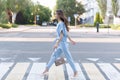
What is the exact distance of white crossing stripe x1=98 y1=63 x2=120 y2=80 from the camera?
35.0ft

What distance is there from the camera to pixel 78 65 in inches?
527

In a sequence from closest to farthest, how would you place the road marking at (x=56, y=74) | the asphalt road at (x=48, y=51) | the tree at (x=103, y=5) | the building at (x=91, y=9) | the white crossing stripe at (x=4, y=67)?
the road marking at (x=56, y=74)
the white crossing stripe at (x=4, y=67)
the asphalt road at (x=48, y=51)
the tree at (x=103, y=5)
the building at (x=91, y=9)

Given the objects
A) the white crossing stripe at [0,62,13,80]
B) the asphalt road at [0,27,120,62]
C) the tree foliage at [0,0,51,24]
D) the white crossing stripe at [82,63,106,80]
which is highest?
the tree foliage at [0,0,51,24]

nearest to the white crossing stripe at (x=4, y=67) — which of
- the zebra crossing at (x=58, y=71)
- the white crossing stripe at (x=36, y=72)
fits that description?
the zebra crossing at (x=58, y=71)

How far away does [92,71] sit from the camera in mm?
11828

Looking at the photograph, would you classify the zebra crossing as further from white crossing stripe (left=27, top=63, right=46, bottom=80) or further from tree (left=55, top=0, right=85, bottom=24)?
tree (left=55, top=0, right=85, bottom=24)

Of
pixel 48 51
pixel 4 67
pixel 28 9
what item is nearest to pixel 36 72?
pixel 4 67

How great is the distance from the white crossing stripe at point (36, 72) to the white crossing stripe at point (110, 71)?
72.3 inches

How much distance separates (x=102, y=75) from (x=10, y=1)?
240 feet

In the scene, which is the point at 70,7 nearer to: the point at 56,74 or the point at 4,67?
the point at 4,67

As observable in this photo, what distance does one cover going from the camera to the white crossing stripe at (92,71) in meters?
10.7

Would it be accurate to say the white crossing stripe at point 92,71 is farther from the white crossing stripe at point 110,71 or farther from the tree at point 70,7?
the tree at point 70,7

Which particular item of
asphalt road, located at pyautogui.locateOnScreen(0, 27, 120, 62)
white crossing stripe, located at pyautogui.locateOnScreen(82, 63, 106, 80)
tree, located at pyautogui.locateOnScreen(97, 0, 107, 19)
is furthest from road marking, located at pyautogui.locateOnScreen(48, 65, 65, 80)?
tree, located at pyautogui.locateOnScreen(97, 0, 107, 19)

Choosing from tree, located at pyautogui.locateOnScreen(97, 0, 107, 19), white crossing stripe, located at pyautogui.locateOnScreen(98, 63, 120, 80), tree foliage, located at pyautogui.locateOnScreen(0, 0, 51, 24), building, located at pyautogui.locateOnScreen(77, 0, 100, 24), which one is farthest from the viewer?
building, located at pyautogui.locateOnScreen(77, 0, 100, 24)
